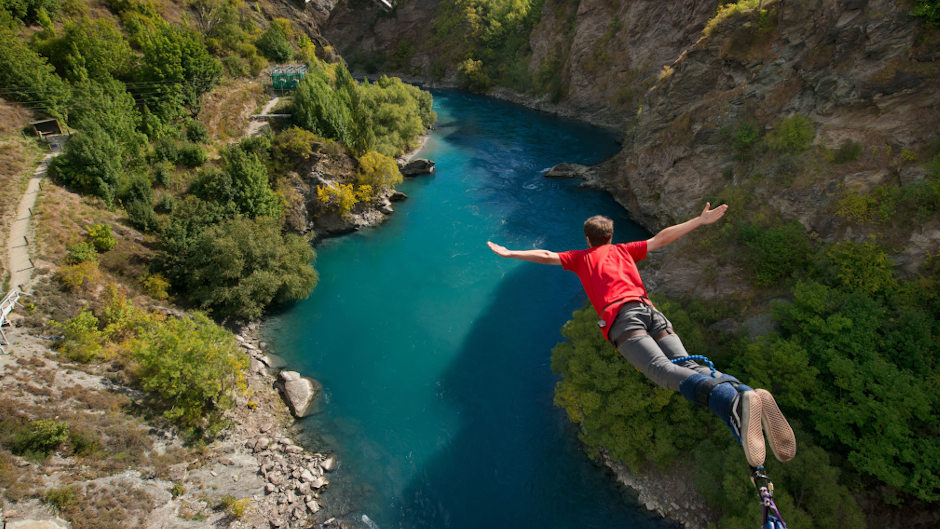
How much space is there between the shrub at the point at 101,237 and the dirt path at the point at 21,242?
6.53 ft

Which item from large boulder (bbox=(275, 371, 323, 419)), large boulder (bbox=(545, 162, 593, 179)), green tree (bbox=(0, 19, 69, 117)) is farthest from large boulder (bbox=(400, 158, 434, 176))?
large boulder (bbox=(275, 371, 323, 419))

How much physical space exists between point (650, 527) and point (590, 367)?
200 inches

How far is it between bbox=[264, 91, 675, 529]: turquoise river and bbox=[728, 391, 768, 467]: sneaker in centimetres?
1210

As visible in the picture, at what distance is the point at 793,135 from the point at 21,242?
31.9 metres

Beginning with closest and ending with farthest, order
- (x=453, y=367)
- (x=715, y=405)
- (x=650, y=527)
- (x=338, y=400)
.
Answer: (x=715, y=405), (x=650, y=527), (x=338, y=400), (x=453, y=367)

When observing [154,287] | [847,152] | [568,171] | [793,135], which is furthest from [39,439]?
[568,171]

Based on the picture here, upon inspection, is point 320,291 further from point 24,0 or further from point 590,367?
point 24,0

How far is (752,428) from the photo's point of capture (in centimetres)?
376

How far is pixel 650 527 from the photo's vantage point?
44.2 ft

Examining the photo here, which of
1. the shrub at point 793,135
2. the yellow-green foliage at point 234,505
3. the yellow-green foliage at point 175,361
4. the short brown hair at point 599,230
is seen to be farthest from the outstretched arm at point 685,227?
the shrub at point 793,135

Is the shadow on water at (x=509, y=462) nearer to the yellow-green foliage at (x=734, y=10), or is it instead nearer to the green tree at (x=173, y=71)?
the yellow-green foliage at (x=734, y=10)

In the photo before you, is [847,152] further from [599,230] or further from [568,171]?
[568,171]

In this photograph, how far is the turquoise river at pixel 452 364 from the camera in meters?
14.6

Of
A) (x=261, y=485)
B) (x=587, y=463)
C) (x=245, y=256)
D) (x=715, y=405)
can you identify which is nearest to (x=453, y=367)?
(x=587, y=463)
